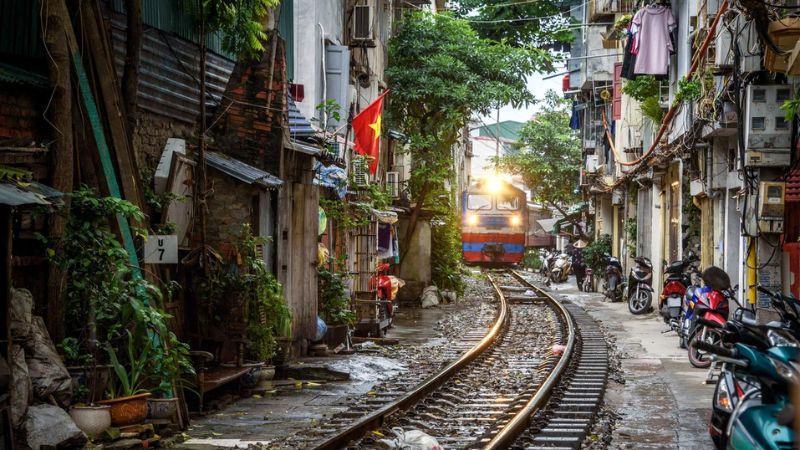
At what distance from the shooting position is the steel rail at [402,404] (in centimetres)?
922

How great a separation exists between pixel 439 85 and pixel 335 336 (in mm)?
12950

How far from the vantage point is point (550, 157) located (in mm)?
50594

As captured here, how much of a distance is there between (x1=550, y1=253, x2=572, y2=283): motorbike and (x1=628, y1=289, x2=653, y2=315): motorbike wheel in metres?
16.0

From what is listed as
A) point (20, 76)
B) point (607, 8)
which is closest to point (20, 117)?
point (20, 76)

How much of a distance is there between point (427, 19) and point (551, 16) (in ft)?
35.7

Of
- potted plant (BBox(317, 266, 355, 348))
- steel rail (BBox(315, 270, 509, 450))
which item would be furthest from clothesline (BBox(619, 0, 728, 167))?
potted plant (BBox(317, 266, 355, 348))

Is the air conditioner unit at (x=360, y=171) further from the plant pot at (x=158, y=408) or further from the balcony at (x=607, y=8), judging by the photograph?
the balcony at (x=607, y=8)

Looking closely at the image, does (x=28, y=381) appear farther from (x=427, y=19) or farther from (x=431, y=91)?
(x=427, y=19)

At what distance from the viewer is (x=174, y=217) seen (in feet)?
40.4

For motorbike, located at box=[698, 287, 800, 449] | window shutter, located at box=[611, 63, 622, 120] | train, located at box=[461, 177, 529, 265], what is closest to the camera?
motorbike, located at box=[698, 287, 800, 449]

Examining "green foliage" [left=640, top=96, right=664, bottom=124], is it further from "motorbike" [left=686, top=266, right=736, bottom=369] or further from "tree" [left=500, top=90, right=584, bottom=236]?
"tree" [left=500, top=90, right=584, bottom=236]

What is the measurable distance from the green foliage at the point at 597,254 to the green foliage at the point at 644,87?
793 centimetres

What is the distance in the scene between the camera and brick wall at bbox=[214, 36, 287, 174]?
46.0 ft

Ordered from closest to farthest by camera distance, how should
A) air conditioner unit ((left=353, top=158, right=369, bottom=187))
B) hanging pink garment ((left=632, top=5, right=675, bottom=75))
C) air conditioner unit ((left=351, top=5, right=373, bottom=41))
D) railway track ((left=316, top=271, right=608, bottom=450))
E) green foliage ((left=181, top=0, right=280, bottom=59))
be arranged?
railway track ((left=316, top=271, right=608, bottom=450)), green foliage ((left=181, top=0, right=280, bottom=59)), air conditioner unit ((left=353, top=158, right=369, bottom=187)), hanging pink garment ((left=632, top=5, right=675, bottom=75)), air conditioner unit ((left=351, top=5, right=373, bottom=41))
